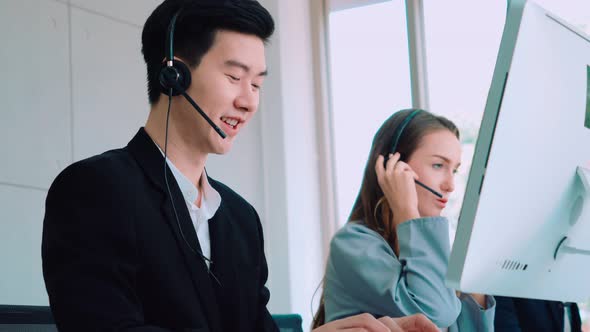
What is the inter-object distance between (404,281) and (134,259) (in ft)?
2.53

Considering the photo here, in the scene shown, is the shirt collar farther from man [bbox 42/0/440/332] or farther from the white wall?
the white wall

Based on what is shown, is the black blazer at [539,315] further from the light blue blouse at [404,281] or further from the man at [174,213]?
the man at [174,213]

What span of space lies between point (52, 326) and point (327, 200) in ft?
7.54

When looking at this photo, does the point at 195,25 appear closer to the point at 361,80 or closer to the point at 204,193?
the point at 204,193

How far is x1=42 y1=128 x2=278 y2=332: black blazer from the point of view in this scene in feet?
3.67

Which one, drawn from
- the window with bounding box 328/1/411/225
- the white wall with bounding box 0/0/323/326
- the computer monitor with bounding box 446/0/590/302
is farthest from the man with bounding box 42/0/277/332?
the window with bounding box 328/1/411/225

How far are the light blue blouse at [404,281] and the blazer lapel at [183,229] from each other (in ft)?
2.01

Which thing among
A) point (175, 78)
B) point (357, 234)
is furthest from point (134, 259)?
point (357, 234)

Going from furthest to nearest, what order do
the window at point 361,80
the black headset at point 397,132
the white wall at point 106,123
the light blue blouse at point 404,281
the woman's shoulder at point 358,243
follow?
the window at point 361,80
the white wall at point 106,123
the black headset at point 397,132
the woman's shoulder at point 358,243
the light blue blouse at point 404,281

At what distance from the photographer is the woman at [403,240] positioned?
1762 millimetres

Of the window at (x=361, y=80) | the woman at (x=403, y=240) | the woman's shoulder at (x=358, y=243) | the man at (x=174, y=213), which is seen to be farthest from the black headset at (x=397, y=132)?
the window at (x=361, y=80)

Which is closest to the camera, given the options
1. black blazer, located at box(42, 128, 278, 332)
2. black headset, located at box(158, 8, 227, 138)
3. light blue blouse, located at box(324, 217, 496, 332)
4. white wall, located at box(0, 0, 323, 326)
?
black blazer, located at box(42, 128, 278, 332)

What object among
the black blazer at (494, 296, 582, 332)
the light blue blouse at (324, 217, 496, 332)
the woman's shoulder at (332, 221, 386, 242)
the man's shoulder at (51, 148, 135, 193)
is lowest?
the black blazer at (494, 296, 582, 332)

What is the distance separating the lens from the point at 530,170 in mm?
1080
